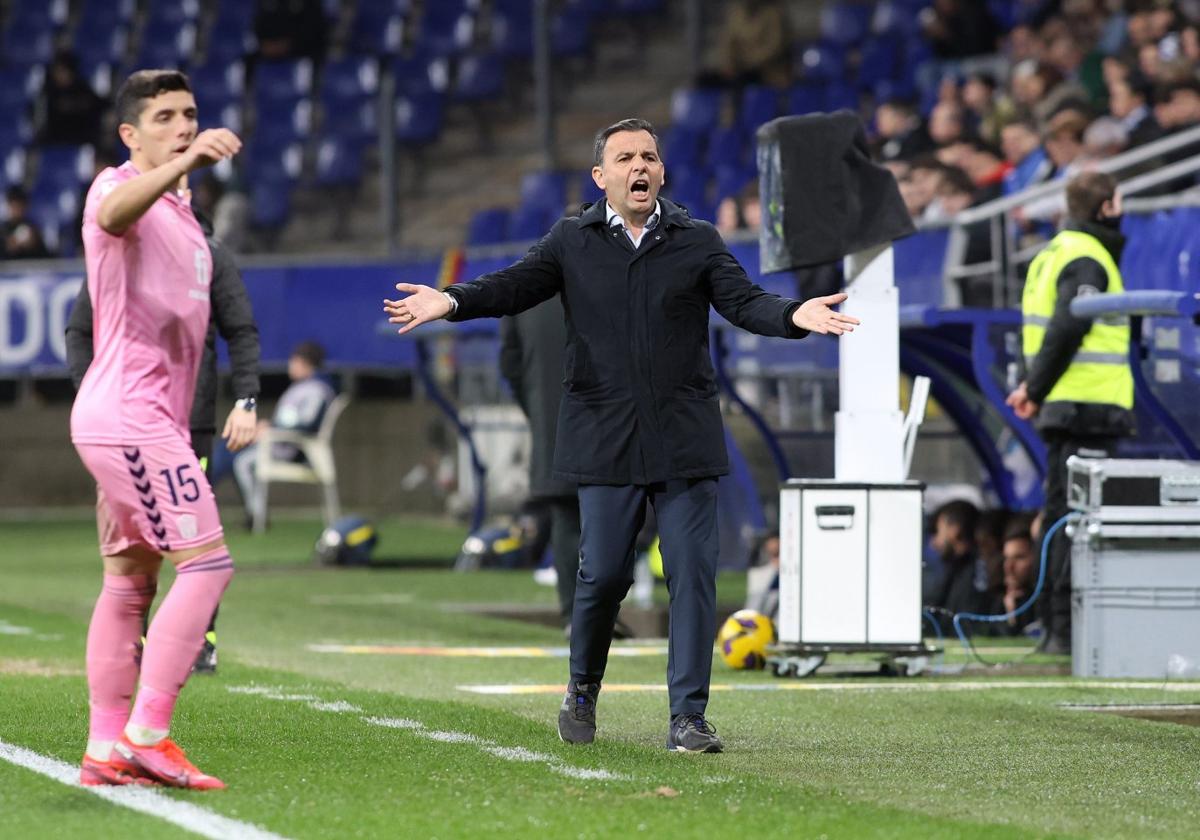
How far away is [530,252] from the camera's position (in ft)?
24.1

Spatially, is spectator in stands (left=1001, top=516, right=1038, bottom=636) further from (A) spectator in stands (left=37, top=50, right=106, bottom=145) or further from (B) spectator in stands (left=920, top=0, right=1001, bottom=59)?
(A) spectator in stands (left=37, top=50, right=106, bottom=145)

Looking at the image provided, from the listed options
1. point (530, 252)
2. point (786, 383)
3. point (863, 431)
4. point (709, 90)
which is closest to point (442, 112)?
point (709, 90)

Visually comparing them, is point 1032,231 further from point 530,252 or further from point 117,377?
point 117,377

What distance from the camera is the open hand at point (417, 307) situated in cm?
670

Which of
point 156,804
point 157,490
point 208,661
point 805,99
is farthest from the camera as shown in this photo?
point 805,99

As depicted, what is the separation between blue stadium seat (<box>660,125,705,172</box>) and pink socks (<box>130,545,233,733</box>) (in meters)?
17.1

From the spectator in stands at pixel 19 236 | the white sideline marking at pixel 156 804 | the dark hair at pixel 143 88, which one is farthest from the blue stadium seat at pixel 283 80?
the dark hair at pixel 143 88

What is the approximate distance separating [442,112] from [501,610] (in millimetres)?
13762

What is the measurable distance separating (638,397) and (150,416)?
1802 mm

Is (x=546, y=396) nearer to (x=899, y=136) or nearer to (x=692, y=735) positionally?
(x=692, y=735)

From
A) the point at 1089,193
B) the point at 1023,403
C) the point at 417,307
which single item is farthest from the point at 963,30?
the point at 417,307

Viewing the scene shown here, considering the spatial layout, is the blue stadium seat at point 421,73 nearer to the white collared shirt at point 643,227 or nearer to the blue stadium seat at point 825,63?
the blue stadium seat at point 825,63

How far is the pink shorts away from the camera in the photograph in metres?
5.94

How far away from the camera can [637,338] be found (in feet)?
23.7
